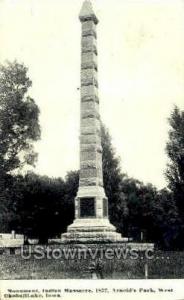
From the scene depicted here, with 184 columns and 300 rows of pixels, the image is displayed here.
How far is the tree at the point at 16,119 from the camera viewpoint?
2055cm

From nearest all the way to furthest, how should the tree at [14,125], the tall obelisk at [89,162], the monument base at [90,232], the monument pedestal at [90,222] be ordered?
the monument base at [90,232], the monument pedestal at [90,222], the tall obelisk at [89,162], the tree at [14,125]

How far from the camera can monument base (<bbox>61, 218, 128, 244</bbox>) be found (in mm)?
18109

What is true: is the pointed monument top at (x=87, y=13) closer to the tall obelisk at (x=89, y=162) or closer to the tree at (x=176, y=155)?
the tall obelisk at (x=89, y=162)

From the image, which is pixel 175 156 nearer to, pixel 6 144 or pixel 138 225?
pixel 6 144

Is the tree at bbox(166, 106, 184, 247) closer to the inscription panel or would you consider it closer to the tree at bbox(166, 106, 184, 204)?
the tree at bbox(166, 106, 184, 204)

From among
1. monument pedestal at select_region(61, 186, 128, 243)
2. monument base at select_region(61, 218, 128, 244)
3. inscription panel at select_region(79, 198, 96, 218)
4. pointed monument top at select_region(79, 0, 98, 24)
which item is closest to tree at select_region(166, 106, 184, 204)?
monument pedestal at select_region(61, 186, 128, 243)

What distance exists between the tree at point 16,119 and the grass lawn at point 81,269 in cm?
745

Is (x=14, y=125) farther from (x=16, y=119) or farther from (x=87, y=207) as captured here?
(x=87, y=207)

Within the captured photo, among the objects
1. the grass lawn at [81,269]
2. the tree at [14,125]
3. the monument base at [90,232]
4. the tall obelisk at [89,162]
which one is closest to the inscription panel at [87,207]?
the tall obelisk at [89,162]

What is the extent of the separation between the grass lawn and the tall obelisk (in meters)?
4.71

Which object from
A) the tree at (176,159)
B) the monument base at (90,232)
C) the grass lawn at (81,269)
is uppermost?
the tree at (176,159)

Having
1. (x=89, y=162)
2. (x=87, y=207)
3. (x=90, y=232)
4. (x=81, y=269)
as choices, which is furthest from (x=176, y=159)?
(x=81, y=269)
